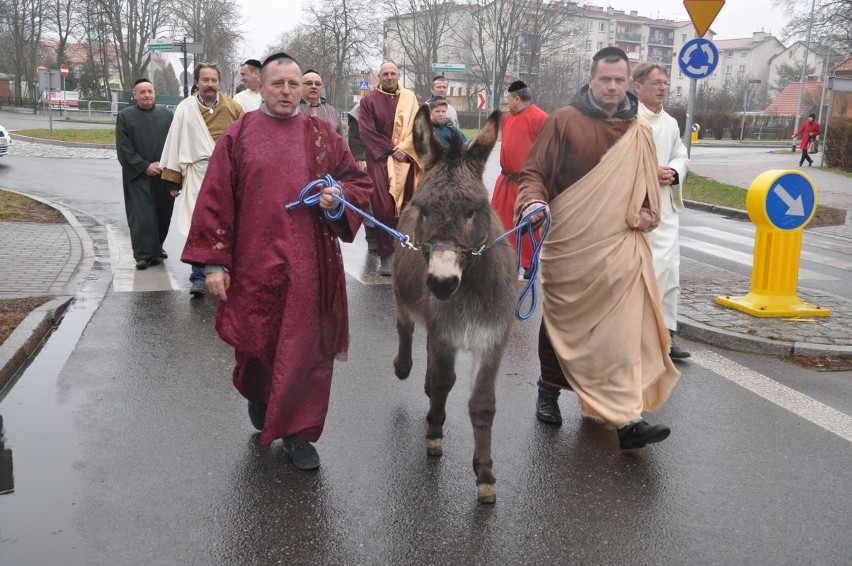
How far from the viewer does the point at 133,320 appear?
7094 millimetres

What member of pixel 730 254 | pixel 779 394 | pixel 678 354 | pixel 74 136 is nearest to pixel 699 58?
pixel 730 254

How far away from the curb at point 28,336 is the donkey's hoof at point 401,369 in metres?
2.65

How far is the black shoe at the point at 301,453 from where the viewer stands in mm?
4172

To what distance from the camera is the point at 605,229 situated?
436 cm

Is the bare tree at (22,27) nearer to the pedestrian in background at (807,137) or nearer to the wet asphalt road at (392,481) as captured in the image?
the pedestrian in background at (807,137)

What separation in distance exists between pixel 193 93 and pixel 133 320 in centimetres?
267

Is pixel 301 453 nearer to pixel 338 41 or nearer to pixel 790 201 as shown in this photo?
pixel 790 201

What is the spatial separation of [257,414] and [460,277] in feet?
5.61

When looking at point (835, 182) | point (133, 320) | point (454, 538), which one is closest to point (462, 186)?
point (454, 538)

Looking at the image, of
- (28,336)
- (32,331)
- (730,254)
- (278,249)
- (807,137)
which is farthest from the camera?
(807,137)

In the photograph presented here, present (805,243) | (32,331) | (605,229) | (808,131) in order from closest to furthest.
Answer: (605,229) < (32,331) < (805,243) < (808,131)

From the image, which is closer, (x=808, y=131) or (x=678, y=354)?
(x=678, y=354)

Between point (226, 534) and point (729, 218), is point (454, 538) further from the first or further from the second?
point (729, 218)

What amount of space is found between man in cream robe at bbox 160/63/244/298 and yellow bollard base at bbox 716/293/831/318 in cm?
532
